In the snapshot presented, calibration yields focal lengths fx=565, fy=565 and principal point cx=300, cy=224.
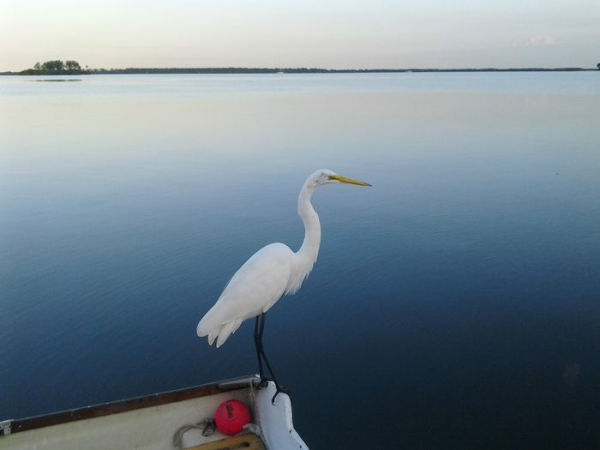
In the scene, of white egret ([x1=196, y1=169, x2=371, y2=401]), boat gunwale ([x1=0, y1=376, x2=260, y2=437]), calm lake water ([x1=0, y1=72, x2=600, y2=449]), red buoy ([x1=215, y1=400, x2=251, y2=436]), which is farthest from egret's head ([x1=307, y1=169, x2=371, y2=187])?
calm lake water ([x1=0, y1=72, x2=600, y2=449])

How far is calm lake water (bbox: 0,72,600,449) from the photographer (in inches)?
174

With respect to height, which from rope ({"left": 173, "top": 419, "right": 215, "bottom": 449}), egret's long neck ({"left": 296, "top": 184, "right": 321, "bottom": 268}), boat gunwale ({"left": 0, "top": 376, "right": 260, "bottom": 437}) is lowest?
rope ({"left": 173, "top": 419, "right": 215, "bottom": 449})

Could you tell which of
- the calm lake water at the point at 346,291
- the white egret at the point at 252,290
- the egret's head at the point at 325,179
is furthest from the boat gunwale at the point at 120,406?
the egret's head at the point at 325,179

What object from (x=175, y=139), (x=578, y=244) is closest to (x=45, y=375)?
(x=578, y=244)

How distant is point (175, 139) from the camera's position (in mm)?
16828

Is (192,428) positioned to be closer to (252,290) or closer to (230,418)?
(230,418)

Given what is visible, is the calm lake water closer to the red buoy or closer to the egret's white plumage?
the red buoy

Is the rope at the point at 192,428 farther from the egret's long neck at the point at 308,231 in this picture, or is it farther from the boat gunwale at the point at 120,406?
the egret's long neck at the point at 308,231

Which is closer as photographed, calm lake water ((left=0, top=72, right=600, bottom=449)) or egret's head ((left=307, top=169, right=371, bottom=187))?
egret's head ((left=307, top=169, right=371, bottom=187))

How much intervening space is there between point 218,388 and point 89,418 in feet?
2.63

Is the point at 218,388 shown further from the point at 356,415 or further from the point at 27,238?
the point at 27,238

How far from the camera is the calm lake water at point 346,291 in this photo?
4.42 m

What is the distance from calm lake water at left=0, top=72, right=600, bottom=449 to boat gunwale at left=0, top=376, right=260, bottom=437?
33.9 inches

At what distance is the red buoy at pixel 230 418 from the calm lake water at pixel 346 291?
0.72 metres
